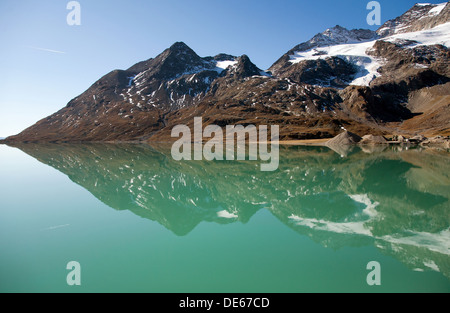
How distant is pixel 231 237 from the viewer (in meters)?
15.6

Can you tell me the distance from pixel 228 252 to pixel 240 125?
6122 inches

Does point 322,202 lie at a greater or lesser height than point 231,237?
greater

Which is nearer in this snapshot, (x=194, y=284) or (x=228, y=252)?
(x=194, y=284)

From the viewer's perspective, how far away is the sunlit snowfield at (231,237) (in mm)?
10891

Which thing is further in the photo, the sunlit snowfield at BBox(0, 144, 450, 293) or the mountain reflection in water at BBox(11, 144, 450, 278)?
the mountain reflection in water at BBox(11, 144, 450, 278)

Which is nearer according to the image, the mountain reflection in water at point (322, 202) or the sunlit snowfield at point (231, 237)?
the sunlit snowfield at point (231, 237)

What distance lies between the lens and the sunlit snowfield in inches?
429

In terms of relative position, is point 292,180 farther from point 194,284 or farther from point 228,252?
point 194,284

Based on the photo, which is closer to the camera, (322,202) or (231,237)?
(231,237)
